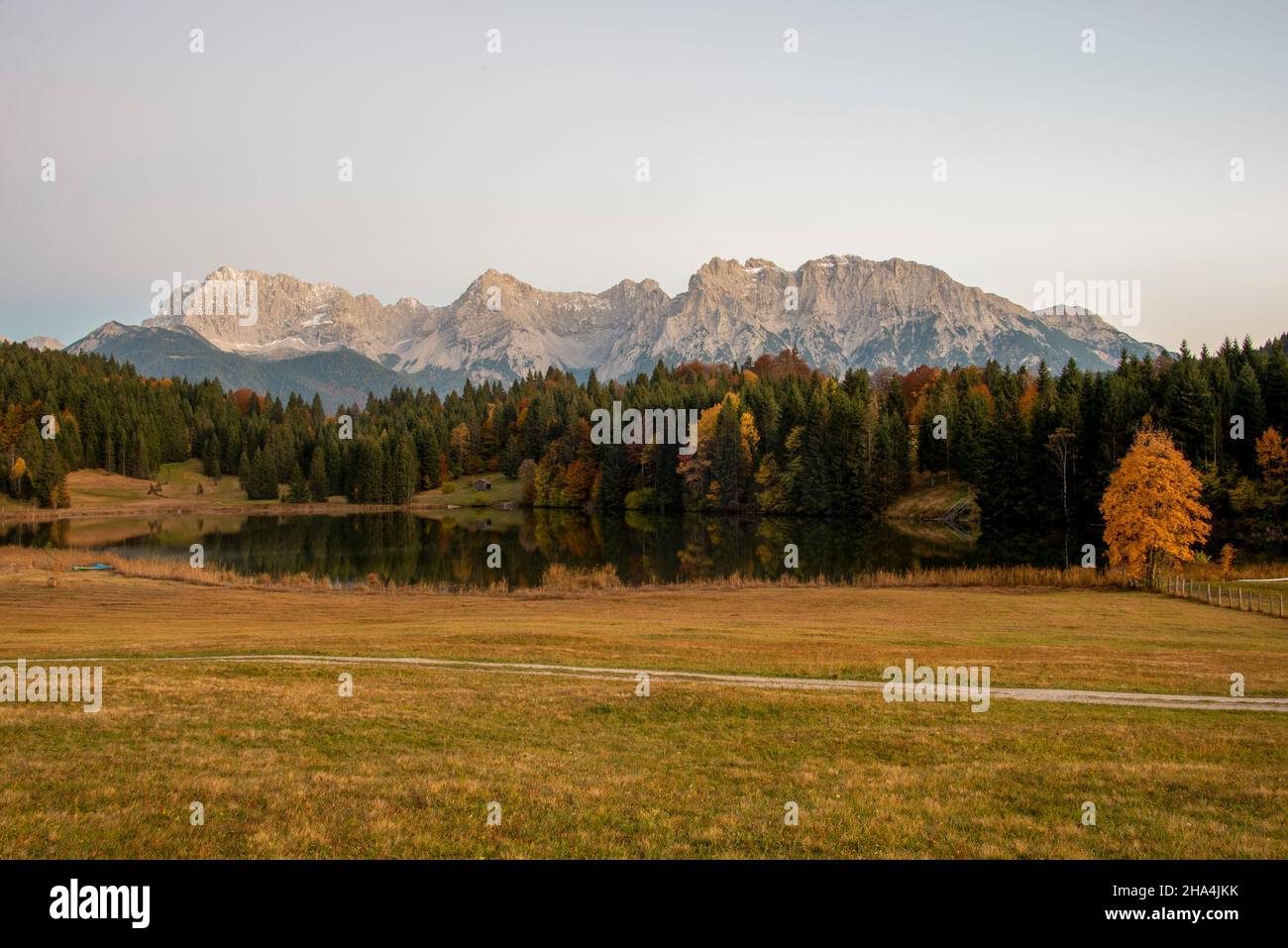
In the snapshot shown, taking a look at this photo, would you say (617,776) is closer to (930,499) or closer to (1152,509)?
(1152,509)

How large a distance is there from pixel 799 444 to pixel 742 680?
115 metres

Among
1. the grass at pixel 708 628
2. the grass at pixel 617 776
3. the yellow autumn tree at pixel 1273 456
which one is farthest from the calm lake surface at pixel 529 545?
the grass at pixel 617 776

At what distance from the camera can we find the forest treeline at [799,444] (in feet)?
301

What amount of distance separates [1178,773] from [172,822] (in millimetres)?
16353

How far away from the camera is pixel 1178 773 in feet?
48.1

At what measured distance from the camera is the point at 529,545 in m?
97.1

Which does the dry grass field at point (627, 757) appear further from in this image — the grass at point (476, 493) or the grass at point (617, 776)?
the grass at point (476, 493)

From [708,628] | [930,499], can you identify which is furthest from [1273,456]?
[708,628]

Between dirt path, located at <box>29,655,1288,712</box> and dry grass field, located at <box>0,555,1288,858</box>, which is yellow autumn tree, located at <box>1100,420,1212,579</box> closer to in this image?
dry grass field, located at <box>0,555,1288,858</box>

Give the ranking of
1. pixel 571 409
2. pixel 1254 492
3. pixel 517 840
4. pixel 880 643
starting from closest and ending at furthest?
pixel 517 840, pixel 880 643, pixel 1254 492, pixel 571 409

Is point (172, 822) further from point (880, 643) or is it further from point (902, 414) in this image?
point (902, 414)

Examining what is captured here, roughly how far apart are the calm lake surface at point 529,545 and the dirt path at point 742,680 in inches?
1496

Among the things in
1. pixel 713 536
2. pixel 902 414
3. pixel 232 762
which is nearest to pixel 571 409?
pixel 902 414

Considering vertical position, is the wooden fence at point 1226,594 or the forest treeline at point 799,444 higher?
the forest treeline at point 799,444
